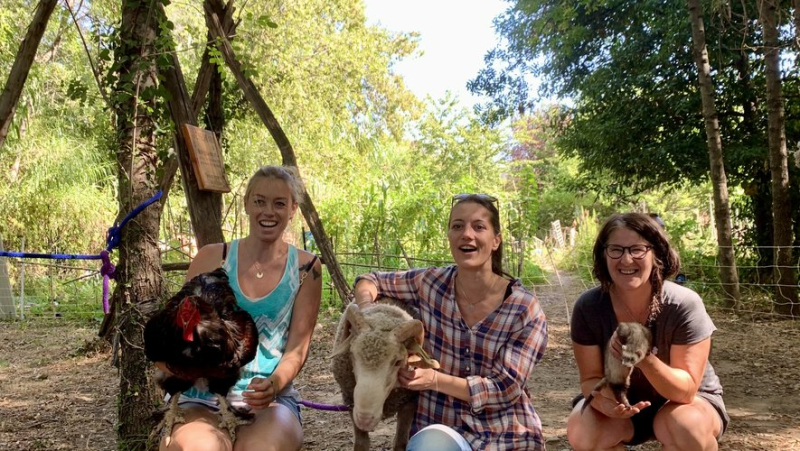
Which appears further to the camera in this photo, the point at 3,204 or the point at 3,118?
the point at 3,204

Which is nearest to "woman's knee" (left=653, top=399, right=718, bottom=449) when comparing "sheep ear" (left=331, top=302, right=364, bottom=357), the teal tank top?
"sheep ear" (left=331, top=302, right=364, bottom=357)

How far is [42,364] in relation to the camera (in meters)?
6.28

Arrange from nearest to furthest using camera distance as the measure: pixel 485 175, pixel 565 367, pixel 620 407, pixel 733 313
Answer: pixel 620 407 → pixel 565 367 → pixel 733 313 → pixel 485 175

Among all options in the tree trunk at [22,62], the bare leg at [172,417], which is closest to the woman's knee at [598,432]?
the bare leg at [172,417]

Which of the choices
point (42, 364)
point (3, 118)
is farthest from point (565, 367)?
Answer: point (42, 364)

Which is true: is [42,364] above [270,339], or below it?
below

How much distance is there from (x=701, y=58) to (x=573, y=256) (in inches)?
302

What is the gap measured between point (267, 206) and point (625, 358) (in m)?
1.71

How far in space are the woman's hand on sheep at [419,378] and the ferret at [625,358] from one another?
2.45 ft

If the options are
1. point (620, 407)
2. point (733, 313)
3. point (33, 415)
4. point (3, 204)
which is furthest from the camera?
point (3, 204)

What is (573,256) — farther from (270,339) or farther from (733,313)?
(270,339)

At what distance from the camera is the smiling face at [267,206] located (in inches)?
99.9

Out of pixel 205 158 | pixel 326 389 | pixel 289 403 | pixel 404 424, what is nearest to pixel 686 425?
pixel 404 424

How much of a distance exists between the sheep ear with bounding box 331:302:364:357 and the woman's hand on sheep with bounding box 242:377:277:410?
0.33 meters
